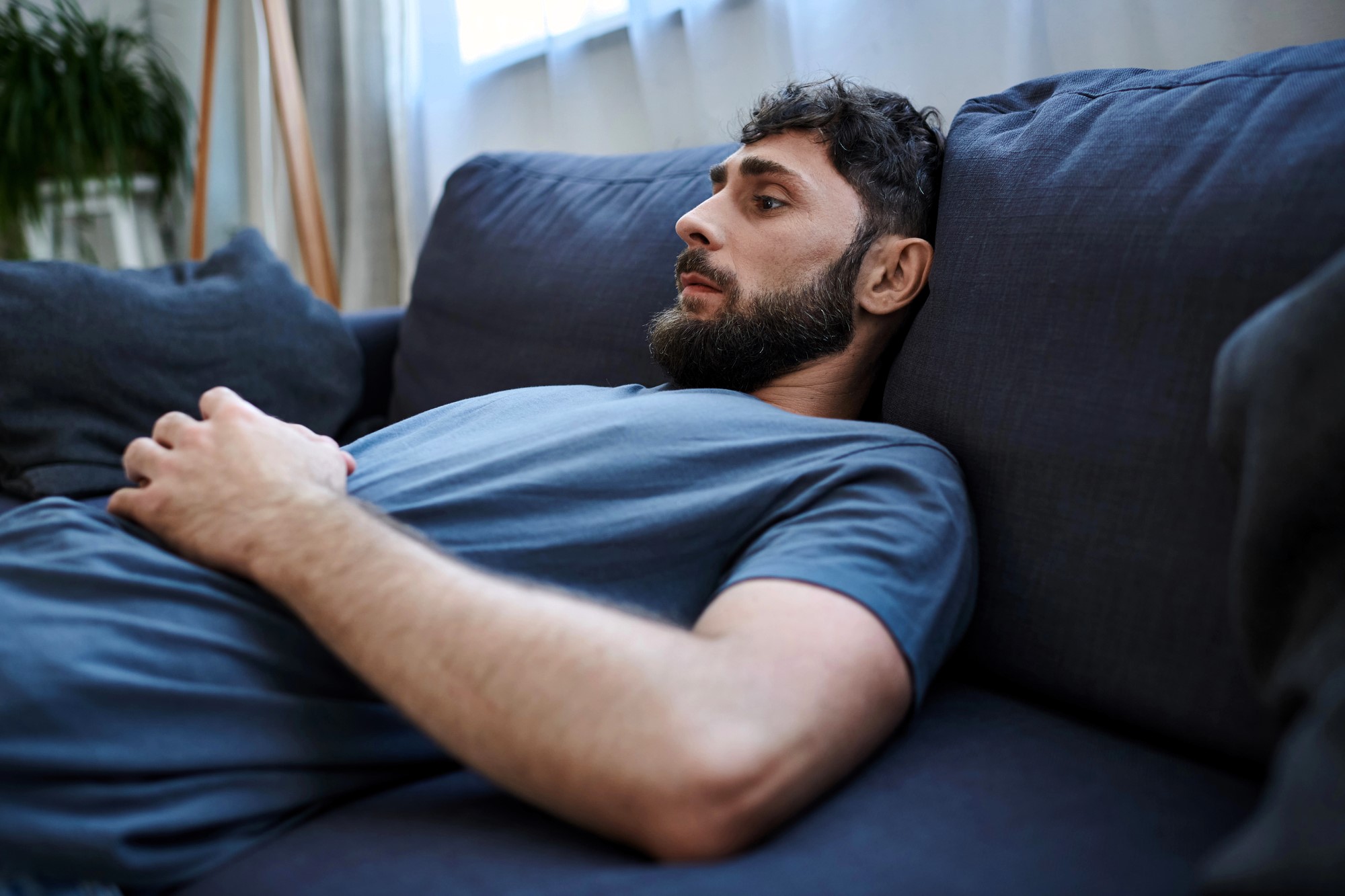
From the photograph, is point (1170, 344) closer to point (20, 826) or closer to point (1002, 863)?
point (1002, 863)

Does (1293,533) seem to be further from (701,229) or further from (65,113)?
(65,113)

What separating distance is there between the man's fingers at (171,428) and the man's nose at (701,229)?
568 mm

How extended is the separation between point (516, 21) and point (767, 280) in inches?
55.2

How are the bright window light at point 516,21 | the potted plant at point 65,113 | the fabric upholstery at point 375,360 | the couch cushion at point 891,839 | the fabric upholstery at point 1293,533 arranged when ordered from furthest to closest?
1. the potted plant at point 65,113
2. the bright window light at point 516,21
3. the fabric upholstery at point 375,360
4. the couch cushion at point 891,839
5. the fabric upholstery at point 1293,533

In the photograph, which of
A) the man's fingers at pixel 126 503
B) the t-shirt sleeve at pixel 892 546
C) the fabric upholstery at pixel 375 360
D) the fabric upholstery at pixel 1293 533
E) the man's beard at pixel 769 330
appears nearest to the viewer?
the fabric upholstery at pixel 1293 533

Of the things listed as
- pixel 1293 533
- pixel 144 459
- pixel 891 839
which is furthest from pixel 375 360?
pixel 1293 533

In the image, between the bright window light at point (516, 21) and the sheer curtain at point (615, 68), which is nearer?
the sheer curtain at point (615, 68)

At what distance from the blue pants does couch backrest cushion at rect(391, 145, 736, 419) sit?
634 mm

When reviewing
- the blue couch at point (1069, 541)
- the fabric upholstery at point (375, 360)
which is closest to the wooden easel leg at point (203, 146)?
the fabric upholstery at point (375, 360)

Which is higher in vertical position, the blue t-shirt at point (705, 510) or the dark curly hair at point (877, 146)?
the dark curly hair at point (877, 146)

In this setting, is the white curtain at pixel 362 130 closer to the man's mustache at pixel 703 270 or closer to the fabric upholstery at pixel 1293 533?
the man's mustache at pixel 703 270

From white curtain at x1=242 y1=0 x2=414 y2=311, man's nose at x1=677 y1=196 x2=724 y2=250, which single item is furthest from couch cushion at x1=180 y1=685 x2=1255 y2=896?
white curtain at x1=242 y1=0 x2=414 y2=311

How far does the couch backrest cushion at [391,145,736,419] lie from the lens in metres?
1.32

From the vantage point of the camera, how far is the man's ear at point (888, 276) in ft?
3.59
